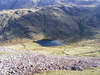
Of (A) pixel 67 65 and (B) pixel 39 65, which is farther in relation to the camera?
(A) pixel 67 65

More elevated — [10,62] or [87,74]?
[10,62]

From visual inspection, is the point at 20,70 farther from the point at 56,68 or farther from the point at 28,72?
the point at 56,68

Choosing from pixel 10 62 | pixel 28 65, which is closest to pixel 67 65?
pixel 28 65

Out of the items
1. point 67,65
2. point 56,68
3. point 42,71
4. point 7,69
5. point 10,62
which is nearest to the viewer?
point 7,69

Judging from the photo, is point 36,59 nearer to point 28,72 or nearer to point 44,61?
point 44,61

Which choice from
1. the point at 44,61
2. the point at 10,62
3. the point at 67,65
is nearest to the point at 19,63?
the point at 10,62

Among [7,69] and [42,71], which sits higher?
[7,69]

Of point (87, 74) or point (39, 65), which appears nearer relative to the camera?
point (87, 74)

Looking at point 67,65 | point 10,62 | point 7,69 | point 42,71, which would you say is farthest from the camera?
point 67,65

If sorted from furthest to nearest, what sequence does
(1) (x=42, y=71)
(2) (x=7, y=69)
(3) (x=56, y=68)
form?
(3) (x=56, y=68) → (1) (x=42, y=71) → (2) (x=7, y=69)
